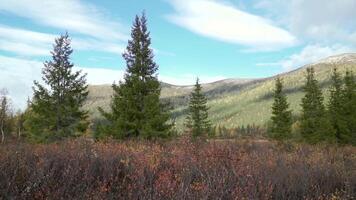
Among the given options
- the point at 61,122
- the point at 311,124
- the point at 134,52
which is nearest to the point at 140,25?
the point at 134,52

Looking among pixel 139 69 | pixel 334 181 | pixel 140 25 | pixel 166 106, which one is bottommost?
pixel 334 181

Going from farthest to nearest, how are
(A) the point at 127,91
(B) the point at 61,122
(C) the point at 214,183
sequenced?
(B) the point at 61,122
(A) the point at 127,91
(C) the point at 214,183

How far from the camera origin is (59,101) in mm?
34656

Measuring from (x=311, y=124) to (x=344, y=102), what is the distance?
196 inches

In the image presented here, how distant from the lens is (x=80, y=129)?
35562mm

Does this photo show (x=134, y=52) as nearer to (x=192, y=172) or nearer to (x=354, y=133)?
(x=192, y=172)

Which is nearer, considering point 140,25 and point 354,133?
point 140,25

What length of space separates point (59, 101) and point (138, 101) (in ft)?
31.0

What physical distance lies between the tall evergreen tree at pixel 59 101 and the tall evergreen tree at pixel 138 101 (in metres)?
6.43

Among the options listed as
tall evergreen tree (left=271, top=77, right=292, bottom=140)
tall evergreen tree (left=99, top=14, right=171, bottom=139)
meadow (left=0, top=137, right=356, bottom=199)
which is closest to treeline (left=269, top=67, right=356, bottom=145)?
tall evergreen tree (left=271, top=77, right=292, bottom=140)

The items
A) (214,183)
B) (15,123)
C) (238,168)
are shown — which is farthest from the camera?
(15,123)

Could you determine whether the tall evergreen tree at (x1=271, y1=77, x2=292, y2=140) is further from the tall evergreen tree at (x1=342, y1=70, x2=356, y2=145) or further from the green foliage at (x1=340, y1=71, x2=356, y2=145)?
the tall evergreen tree at (x1=342, y1=70, x2=356, y2=145)

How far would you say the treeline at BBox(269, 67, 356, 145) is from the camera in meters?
48.8

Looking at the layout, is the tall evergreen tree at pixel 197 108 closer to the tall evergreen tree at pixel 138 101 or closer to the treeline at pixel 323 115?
the treeline at pixel 323 115
